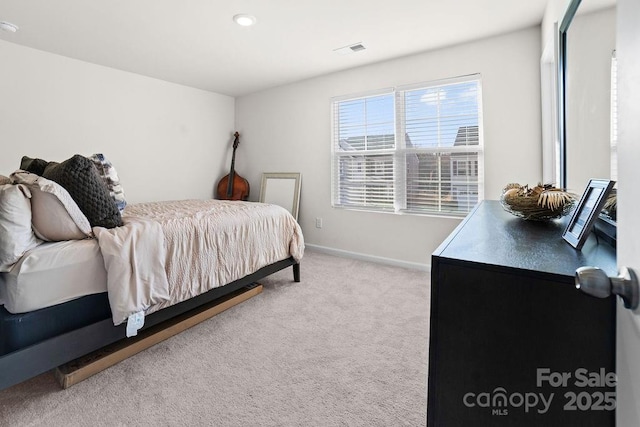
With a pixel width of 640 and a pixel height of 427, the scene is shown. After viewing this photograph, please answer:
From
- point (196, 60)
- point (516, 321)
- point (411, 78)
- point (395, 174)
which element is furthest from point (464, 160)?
point (196, 60)

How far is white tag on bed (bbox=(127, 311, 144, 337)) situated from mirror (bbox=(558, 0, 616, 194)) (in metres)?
2.15

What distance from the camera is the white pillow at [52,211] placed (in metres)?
1.49

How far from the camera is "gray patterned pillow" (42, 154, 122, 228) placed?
5.51ft

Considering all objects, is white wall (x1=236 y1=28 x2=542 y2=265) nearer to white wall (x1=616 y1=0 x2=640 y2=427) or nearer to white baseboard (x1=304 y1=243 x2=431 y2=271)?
white baseboard (x1=304 y1=243 x2=431 y2=271)

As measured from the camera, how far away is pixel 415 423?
131 centimetres

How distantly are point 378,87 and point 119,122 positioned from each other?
302cm

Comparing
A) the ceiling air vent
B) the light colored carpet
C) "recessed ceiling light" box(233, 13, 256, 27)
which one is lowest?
the light colored carpet

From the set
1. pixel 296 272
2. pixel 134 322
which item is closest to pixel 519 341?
pixel 134 322

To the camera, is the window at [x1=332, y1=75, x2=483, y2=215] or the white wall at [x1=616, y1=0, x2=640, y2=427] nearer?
the white wall at [x1=616, y1=0, x2=640, y2=427]

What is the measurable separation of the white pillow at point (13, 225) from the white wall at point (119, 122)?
2133 mm

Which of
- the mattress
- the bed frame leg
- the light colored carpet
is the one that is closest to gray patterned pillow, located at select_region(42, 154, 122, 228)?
the mattress

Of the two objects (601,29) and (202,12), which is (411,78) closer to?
(202,12)

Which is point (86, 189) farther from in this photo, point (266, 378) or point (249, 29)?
point (249, 29)

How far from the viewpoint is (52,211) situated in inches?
59.6
